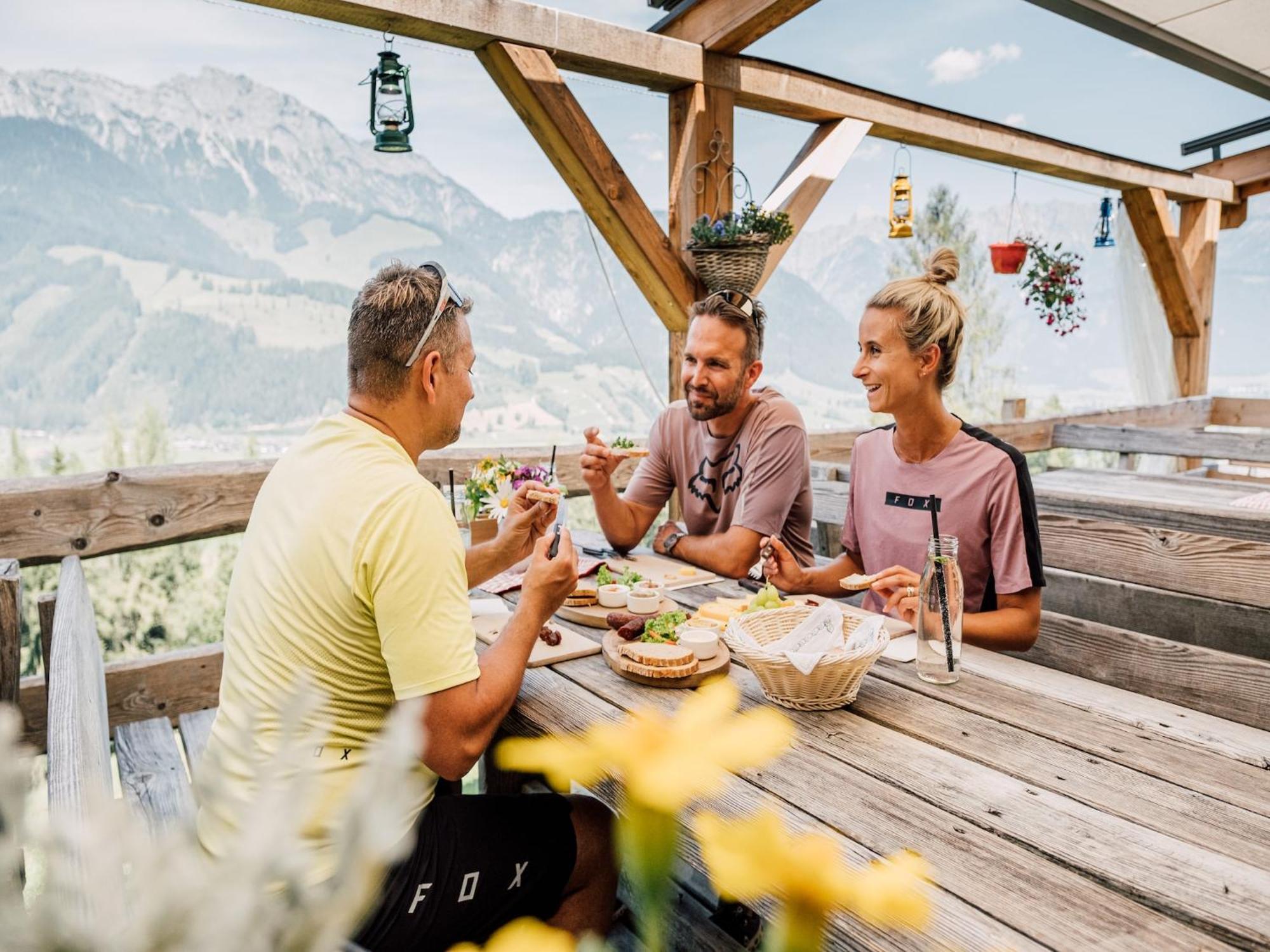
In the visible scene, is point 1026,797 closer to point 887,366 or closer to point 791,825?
point 791,825

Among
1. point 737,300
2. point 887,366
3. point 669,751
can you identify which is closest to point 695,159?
point 737,300

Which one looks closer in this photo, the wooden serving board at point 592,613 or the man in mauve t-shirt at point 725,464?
the wooden serving board at point 592,613

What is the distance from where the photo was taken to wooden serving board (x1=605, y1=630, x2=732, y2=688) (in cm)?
157

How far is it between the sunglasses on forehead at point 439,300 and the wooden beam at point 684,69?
5.60ft

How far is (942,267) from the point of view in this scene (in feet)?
7.18

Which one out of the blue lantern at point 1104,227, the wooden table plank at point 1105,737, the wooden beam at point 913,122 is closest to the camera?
the wooden table plank at point 1105,737

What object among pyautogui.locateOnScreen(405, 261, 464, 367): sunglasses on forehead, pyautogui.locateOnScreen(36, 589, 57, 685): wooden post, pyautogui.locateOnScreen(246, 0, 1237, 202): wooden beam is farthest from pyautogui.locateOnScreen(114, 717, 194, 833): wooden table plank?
pyautogui.locateOnScreen(246, 0, 1237, 202): wooden beam

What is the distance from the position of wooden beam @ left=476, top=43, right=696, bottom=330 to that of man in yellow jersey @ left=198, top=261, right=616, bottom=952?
206 cm

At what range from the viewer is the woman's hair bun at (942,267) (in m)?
2.18

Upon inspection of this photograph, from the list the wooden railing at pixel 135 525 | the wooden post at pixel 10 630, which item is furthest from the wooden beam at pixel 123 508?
the wooden post at pixel 10 630

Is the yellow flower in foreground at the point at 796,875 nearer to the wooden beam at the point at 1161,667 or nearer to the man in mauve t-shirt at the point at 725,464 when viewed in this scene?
the wooden beam at the point at 1161,667

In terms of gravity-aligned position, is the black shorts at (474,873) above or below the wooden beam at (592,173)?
below

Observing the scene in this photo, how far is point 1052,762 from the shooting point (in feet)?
4.17

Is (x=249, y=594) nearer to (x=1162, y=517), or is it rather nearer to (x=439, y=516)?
(x=439, y=516)
